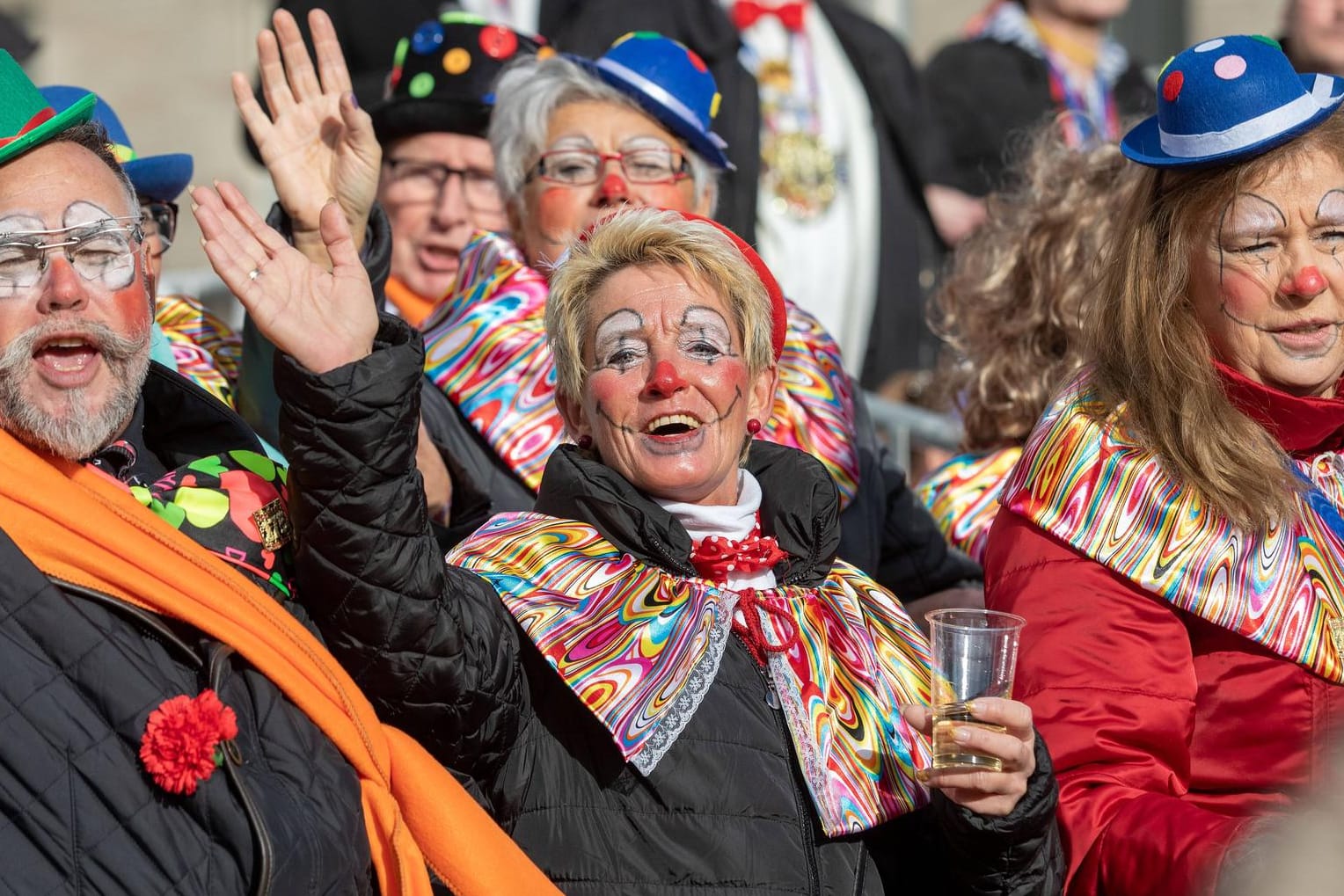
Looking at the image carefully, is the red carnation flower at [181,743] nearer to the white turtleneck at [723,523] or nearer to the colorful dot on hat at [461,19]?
the white turtleneck at [723,523]

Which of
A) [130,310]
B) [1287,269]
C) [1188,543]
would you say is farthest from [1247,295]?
[130,310]

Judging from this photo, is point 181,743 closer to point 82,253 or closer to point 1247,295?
point 82,253

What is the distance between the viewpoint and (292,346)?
2.98 metres

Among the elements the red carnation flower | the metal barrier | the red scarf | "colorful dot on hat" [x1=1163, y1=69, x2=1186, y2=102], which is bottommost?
the metal barrier

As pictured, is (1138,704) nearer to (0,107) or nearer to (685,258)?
(685,258)

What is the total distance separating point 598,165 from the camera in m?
4.75

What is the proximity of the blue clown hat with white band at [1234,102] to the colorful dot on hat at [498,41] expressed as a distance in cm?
244

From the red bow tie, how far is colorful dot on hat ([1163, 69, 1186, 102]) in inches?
138

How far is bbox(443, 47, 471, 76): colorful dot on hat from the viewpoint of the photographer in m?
5.52

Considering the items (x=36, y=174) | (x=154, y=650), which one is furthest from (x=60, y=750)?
(x=36, y=174)

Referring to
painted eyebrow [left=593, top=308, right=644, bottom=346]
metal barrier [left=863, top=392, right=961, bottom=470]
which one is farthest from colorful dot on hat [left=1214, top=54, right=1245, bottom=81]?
metal barrier [left=863, top=392, right=961, bottom=470]

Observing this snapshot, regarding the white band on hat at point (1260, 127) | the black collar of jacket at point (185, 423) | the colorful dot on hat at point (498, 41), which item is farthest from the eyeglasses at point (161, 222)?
the white band on hat at point (1260, 127)

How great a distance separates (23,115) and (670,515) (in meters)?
1.28

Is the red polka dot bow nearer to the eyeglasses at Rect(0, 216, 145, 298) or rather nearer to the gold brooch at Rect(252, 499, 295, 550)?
the gold brooch at Rect(252, 499, 295, 550)
